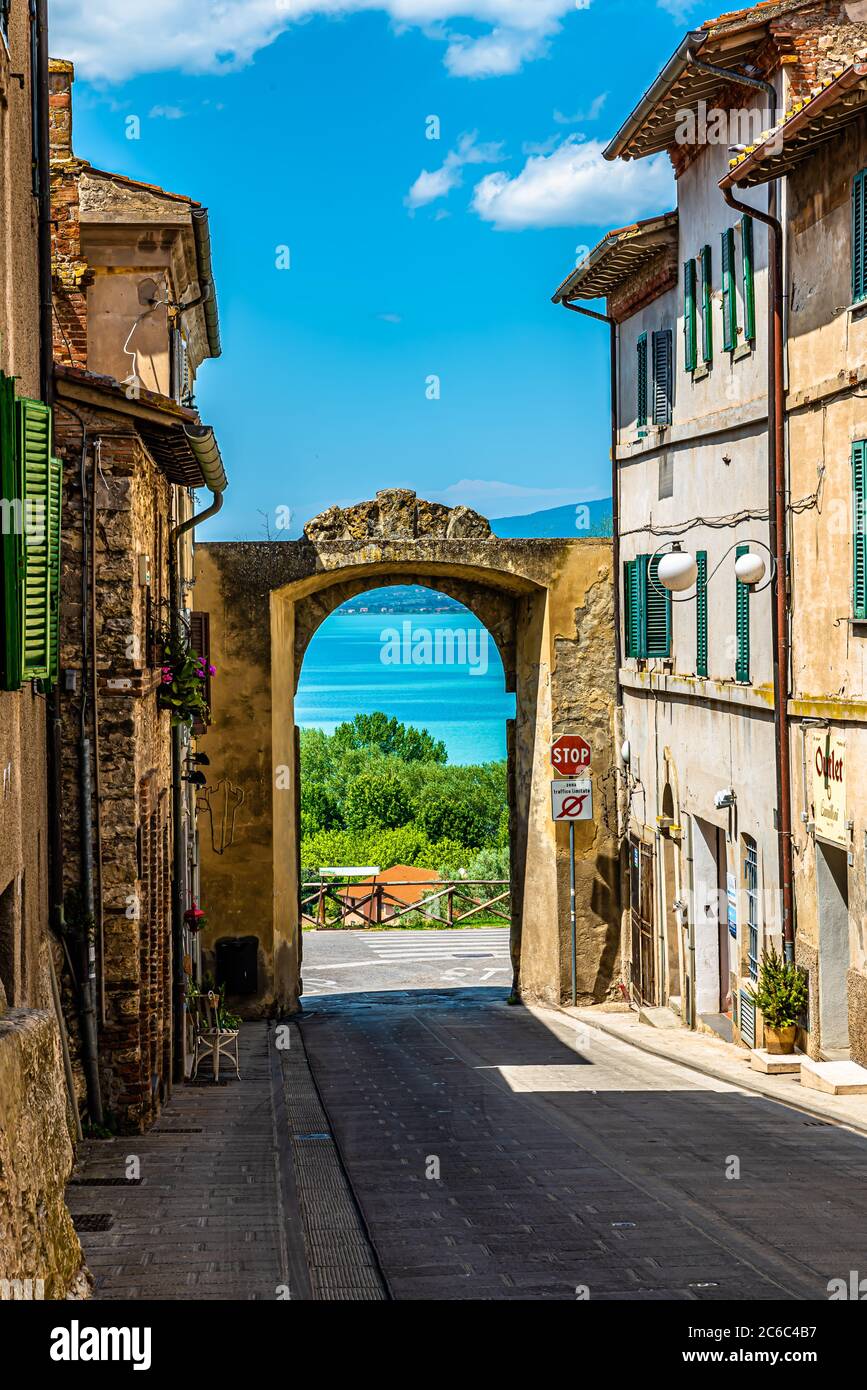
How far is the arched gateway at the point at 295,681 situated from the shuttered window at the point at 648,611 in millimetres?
1791

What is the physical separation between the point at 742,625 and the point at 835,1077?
5.13 meters

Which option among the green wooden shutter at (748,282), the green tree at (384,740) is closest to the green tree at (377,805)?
the green tree at (384,740)

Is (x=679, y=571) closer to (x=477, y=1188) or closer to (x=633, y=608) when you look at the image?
(x=633, y=608)

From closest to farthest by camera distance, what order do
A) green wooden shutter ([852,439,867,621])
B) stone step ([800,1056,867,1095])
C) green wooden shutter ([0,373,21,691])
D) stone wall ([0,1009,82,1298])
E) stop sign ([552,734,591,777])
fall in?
stone wall ([0,1009,82,1298]) → green wooden shutter ([0,373,21,691]) → green wooden shutter ([852,439,867,621]) → stone step ([800,1056,867,1095]) → stop sign ([552,734,591,777])

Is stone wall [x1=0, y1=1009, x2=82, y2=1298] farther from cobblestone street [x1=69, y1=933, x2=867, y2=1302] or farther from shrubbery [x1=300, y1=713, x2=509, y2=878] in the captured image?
shrubbery [x1=300, y1=713, x2=509, y2=878]

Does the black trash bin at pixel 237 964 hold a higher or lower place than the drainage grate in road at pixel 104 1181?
lower

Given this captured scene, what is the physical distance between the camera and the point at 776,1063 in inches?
579

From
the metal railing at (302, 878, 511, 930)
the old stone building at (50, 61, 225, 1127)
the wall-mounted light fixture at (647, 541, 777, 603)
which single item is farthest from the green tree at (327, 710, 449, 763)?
the old stone building at (50, 61, 225, 1127)

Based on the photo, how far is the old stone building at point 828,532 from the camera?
1319 cm

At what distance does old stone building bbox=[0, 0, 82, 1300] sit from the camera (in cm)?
528

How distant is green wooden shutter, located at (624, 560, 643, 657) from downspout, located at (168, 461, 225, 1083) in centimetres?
651

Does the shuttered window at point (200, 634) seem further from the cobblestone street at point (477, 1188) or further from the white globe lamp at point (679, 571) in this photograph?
the white globe lamp at point (679, 571)

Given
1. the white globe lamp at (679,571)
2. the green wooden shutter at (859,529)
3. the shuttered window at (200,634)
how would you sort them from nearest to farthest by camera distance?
1. the green wooden shutter at (859,529)
2. the white globe lamp at (679,571)
3. the shuttered window at (200,634)

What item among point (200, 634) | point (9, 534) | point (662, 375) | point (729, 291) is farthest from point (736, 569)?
point (9, 534)
